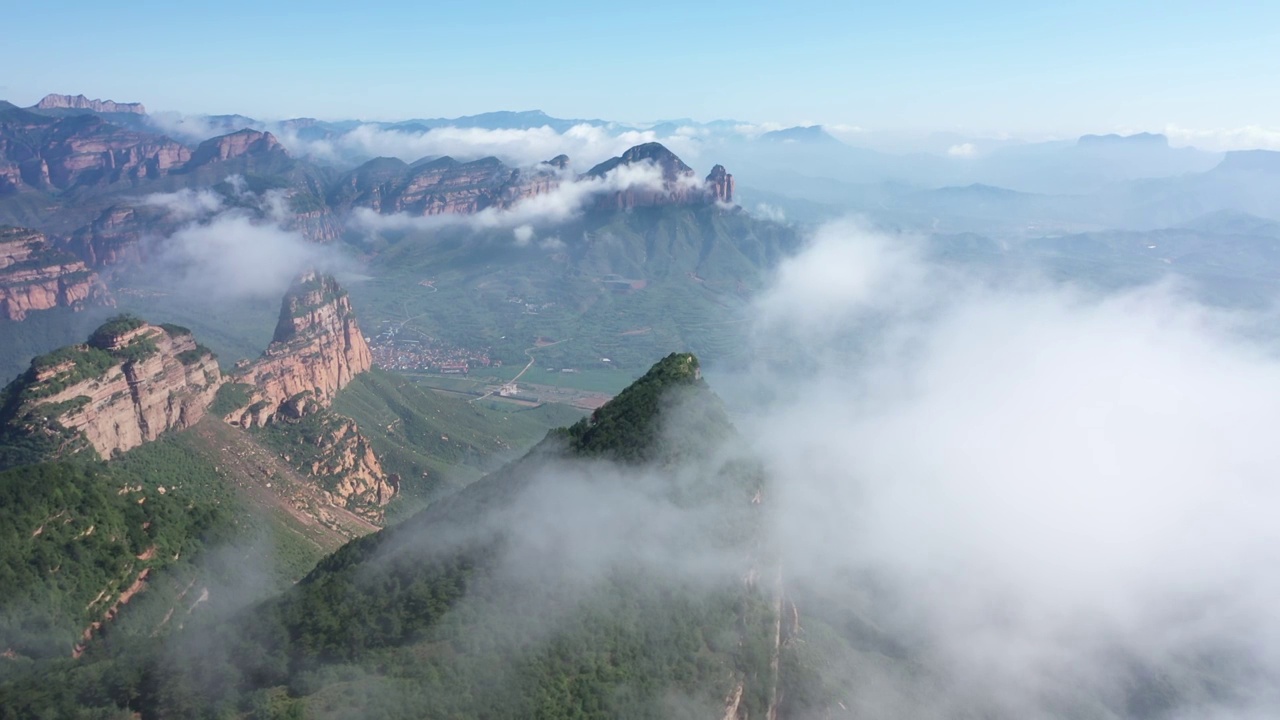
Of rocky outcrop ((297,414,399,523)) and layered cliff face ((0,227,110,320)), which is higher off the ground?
layered cliff face ((0,227,110,320))

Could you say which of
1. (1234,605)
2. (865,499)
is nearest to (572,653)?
(865,499)

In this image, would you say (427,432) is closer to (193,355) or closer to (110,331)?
(193,355)

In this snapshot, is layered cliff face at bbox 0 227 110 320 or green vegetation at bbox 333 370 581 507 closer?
green vegetation at bbox 333 370 581 507

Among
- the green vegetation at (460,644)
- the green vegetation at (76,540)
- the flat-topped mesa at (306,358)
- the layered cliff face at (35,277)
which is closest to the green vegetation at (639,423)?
the green vegetation at (460,644)

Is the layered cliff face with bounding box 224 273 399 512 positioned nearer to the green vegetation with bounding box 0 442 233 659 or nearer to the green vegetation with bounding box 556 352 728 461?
the green vegetation with bounding box 0 442 233 659

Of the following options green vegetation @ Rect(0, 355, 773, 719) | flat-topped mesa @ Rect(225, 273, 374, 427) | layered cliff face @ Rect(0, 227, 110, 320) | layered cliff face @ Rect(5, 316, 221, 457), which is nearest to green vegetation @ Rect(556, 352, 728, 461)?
green vegetation @ Rect(0, 355, 773, 719)

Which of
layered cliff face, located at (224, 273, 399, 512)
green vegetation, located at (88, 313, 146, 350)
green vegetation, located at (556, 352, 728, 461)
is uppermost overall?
green vegetation, located at (88, 313, 146, 350)

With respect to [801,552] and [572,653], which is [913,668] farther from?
[572,653]
